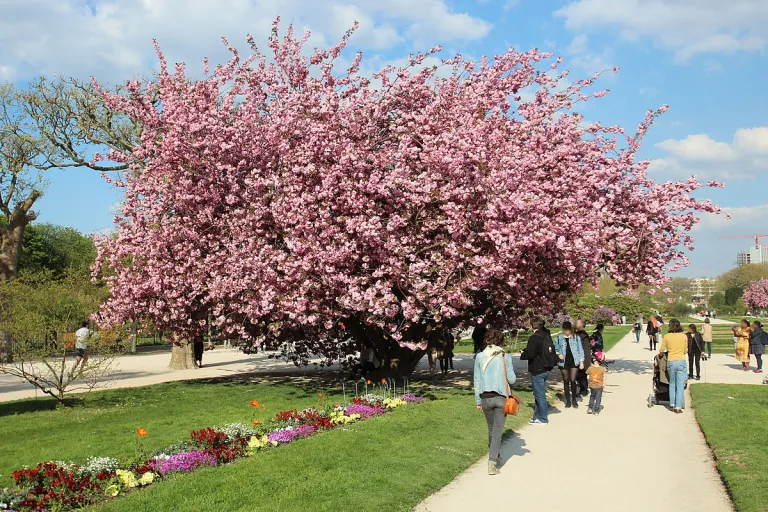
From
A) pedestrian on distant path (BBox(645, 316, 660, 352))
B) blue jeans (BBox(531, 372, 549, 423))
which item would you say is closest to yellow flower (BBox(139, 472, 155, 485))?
blue jeans (BBox(531, 372, 549, 423))

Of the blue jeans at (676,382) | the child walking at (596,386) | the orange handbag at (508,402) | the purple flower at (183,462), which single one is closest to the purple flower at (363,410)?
the purple flower at (183,462)

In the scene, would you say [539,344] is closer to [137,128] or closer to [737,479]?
[737,479]

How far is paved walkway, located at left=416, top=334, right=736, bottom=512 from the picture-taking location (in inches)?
288

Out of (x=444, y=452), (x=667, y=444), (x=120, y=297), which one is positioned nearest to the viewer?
(x=444, y=452)

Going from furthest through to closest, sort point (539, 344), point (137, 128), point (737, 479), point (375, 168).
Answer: point (137, 128) → point (375, 168) → point (539, 344) → point (737, 479)

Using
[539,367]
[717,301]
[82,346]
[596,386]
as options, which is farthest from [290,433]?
[717,301]

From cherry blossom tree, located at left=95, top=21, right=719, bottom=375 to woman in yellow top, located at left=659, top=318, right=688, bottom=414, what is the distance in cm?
257

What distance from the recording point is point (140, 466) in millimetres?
8133

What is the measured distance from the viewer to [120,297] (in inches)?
739

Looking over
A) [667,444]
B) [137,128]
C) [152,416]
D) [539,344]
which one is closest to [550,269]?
[539,344]

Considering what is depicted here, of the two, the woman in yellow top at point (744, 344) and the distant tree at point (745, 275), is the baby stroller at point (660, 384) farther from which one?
the distant tree at point (745, 275)

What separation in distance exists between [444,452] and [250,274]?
817cm

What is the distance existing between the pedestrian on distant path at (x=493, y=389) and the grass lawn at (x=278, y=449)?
61 cm

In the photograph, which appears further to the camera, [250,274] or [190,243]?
[190,243]
